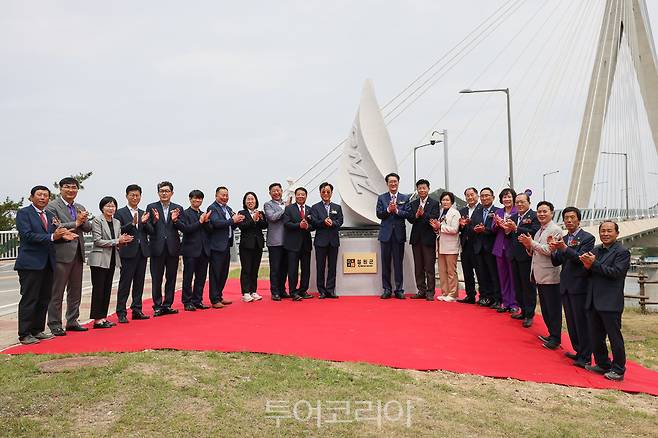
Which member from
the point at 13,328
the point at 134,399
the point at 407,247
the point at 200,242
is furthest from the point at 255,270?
the point at 134,399

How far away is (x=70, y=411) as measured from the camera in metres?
2.99

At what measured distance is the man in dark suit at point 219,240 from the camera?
664cm

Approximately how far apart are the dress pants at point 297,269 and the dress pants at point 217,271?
911 millimetres

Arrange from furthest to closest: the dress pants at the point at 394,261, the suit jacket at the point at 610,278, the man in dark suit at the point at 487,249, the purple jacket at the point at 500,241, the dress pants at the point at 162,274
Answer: the dress pants at the point at 394,261, the man in dark suit at the point at 487,249, the purple jacket at the point at 500,241, the dress pants at the point at 162,274, the suit jacket at the point at 610,278

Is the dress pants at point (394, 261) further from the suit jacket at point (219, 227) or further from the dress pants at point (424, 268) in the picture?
the suit jacket at point (219, 227)

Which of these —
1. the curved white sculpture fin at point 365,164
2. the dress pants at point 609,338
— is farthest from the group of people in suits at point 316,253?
the curved white sculpture fin at point 365,164

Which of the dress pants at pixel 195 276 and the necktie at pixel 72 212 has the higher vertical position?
the necktie at pixel 72 212

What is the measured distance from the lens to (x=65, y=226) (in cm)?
507

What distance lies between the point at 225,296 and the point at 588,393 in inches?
222

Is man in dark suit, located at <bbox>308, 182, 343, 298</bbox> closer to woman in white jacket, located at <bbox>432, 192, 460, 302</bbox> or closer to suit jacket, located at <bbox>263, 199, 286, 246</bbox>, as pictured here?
suit jacket, located at <bbox>263, 199, 286, 246</bbox>

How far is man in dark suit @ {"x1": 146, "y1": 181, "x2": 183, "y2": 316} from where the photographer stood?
595 cm

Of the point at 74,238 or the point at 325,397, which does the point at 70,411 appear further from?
the point at 74,238

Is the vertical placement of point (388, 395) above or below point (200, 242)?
below

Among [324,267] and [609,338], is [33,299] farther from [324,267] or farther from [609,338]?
[609,338]
